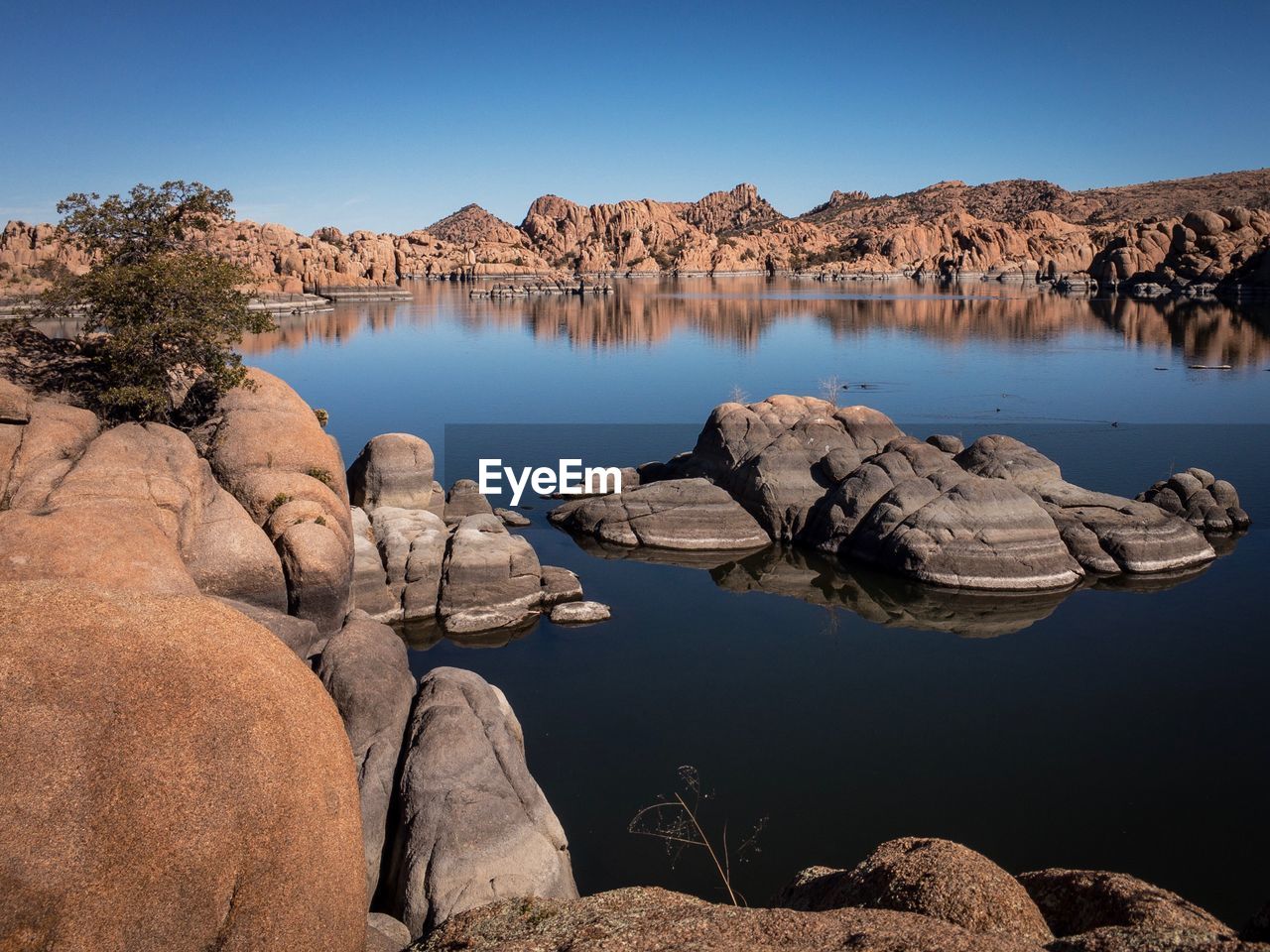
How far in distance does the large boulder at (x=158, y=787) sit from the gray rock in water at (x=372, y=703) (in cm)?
634

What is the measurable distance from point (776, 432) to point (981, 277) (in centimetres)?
17004

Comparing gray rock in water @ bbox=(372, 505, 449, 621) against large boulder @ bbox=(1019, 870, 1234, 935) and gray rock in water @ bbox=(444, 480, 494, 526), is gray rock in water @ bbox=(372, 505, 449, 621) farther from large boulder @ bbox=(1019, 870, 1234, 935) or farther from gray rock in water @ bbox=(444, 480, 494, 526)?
large boulder @ bbox=(1019, 870, 1234, 935)

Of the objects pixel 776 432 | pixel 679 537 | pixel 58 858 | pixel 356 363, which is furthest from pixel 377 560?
pixel 356 363

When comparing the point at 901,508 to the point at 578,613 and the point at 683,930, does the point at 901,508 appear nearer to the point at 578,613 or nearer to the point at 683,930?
the point at 578,613

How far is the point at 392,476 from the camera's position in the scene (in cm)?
2909

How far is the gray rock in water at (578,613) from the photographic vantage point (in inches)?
935

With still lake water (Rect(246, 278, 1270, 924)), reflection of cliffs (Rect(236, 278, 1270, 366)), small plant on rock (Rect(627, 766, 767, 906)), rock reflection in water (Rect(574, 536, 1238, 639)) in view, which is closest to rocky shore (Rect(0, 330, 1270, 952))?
rock reflection in water (Rect(574, 536, 1238, 639))

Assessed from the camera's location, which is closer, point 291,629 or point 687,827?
point 687,827

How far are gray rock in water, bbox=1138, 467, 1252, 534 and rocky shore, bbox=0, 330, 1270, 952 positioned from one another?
119 millimetres

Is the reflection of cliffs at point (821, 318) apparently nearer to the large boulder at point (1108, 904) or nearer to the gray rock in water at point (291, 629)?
the gray rock in water at point (291, 629)

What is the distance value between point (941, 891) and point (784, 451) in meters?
26.0

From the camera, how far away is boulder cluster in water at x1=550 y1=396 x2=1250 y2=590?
26500 mm

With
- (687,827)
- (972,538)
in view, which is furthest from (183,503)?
(972,538)

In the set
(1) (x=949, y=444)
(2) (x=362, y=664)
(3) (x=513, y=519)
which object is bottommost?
(3) (x=513, y=519)
